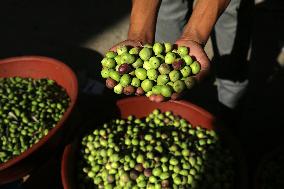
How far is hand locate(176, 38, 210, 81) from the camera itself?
9.20 ft

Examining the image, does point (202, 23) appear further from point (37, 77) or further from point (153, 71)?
point (37, 77)

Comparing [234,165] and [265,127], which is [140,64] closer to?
[234,165]

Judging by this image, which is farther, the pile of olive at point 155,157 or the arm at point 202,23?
the pile of olive at point 155,157

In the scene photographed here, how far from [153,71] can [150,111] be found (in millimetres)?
1285

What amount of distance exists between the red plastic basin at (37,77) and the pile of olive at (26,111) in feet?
0.40

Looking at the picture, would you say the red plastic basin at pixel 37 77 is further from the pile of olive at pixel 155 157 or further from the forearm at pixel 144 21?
the forearm at pixel 144 21

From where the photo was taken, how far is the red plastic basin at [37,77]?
3350 millimetres

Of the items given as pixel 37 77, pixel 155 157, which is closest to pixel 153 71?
pixel 155 157

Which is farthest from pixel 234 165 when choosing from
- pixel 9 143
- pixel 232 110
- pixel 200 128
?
pixel 9 143

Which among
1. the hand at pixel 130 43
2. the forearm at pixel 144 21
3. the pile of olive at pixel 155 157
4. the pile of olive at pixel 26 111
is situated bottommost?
the pile of olive at pixel 26 111

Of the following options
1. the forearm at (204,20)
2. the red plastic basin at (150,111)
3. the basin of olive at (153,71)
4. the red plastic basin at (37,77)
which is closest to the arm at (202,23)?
the forearm at (204,20)

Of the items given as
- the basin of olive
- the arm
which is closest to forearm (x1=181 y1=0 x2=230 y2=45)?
the arm

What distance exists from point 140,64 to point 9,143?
164 cm

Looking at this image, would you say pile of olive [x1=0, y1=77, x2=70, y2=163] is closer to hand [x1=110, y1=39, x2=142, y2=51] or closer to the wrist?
hand [x1=110, y1=39, x2=142, y2=51]
